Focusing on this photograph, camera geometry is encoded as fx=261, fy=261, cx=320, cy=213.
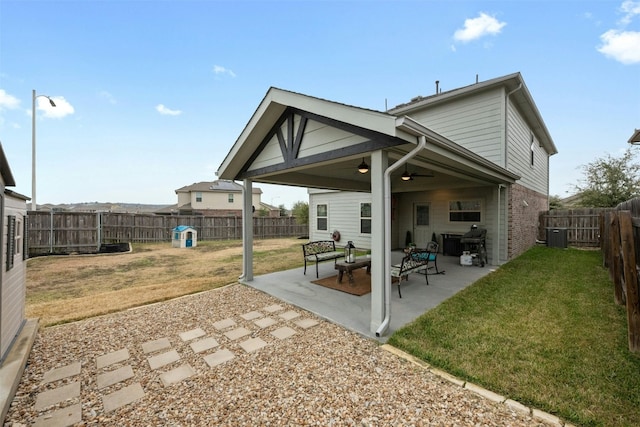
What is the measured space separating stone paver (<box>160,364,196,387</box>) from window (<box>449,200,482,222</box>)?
9697 mm

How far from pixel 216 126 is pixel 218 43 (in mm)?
5791

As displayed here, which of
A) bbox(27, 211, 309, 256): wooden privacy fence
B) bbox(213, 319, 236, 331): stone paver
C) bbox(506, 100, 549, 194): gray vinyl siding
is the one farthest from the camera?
bbox(27, 211, 309, 256): wooden privacy fence

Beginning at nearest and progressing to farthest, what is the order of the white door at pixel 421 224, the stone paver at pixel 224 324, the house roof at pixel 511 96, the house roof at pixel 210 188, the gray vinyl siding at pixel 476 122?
the stone paver at pixel 224 324
the house roof at pixel 511 96
the gray vinyl siding at pixel 476 122
the white door at pixel 421 224
the house roof at pixel 210 188

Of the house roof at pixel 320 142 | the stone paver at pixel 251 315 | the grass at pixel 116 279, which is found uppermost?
the house roof at pixel 320 142

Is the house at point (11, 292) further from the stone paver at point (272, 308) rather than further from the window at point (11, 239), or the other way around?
the stone paver at point (272, 308)

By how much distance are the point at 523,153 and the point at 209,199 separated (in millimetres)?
28461

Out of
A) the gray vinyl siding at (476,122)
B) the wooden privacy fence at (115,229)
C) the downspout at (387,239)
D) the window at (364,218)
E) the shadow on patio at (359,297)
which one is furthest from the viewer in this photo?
the window at (364,218)

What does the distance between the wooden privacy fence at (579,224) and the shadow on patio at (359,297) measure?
28.3ft

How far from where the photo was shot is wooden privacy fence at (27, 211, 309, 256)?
11430 mm

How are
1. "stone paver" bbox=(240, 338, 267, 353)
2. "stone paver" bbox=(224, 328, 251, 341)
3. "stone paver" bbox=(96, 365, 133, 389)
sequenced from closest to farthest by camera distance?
"stone paver" bbox=(96, 365, 133, 389), "stone paver" bbox=(240, 338, 267, 353), "stone paver" bbox=(224, 328, 251, 341)

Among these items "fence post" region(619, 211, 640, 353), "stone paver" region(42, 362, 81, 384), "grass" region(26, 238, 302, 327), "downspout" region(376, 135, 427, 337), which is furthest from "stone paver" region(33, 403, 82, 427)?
"fence post" region(619, 211, 640, 353)

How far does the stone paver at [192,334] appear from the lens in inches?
145

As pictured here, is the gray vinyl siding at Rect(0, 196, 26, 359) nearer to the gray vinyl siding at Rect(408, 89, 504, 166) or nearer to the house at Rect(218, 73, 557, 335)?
the house at Rect(218, 73, 557, 335)

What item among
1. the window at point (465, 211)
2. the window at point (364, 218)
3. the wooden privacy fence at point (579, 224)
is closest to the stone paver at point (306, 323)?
the window at point (465, 211)
